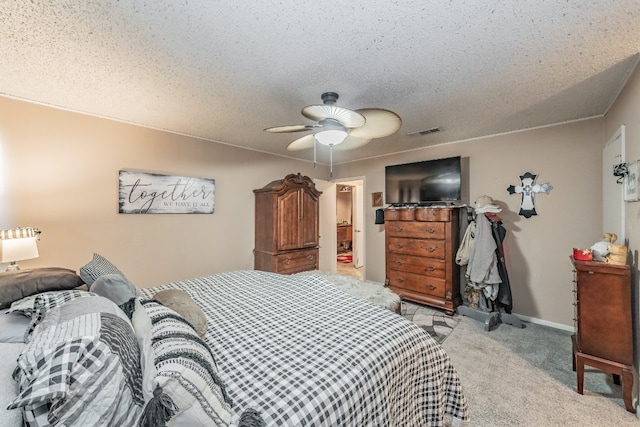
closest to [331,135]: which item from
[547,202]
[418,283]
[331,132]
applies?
[331,132]

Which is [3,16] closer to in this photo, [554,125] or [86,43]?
[86,43]

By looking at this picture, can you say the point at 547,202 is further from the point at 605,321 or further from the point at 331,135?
the point at 331,135

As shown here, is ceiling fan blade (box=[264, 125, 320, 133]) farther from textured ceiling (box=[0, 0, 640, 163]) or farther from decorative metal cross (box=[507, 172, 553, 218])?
decorative metal cross (box=[507, 172, 553, 218])

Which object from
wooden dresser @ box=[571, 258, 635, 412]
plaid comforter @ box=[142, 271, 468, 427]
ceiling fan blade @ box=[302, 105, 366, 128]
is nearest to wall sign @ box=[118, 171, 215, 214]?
plaid comforter @ box=[142, 271, 468, 427]

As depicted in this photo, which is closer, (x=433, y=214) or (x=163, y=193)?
(x=163, y=193)

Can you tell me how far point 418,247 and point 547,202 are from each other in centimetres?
159

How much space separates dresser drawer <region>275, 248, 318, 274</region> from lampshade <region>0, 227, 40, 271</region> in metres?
2.42

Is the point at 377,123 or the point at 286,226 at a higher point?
the point at 377,123

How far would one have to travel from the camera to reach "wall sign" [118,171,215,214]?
9.54 ft

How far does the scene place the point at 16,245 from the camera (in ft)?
6.46

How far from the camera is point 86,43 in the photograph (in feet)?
5.13

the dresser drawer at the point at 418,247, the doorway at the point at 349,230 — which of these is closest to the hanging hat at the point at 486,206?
the dresser drawer at the point at 418,247

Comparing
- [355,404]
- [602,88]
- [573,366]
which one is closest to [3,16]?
[355,404]

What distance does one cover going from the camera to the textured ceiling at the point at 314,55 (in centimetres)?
133
